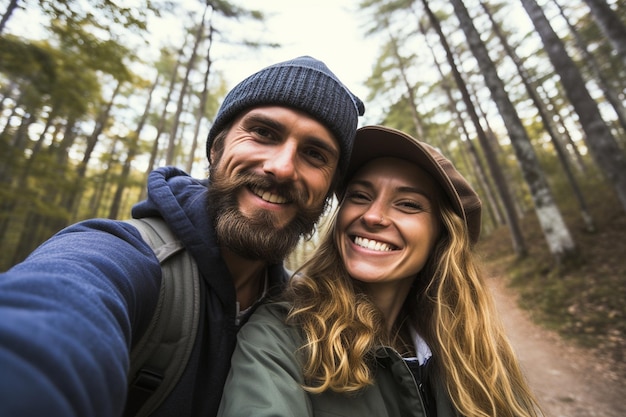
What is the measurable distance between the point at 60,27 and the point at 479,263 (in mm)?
8463

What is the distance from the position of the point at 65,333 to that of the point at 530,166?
977cm

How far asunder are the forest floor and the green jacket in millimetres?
1752

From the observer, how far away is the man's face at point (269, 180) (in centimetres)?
168

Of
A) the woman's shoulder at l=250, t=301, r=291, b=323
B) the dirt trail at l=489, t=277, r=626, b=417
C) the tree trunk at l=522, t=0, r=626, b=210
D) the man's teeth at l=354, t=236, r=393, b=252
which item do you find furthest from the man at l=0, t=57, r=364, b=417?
the tree trunk at l=522, t=0, r=626, b=210

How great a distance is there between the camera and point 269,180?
175cm

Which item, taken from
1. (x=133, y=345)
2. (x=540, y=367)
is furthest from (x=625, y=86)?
(x=133, y=345)

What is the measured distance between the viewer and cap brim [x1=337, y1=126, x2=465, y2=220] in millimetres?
1990

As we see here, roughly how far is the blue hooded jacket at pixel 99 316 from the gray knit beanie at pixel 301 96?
2.37 feet

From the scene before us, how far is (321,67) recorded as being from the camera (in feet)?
7.48

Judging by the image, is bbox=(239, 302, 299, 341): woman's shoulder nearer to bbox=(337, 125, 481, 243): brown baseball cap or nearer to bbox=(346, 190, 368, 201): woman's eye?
bbox=(346, 190, 368, 201): woman's eye

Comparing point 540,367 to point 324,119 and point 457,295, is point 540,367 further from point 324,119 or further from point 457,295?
point 324,119

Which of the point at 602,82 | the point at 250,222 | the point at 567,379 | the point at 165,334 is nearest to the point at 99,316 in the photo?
the point at 165,334

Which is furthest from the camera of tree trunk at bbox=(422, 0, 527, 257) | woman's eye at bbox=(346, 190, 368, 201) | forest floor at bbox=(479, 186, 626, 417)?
tree trunk at bbox=(422, 0, 527, 257)

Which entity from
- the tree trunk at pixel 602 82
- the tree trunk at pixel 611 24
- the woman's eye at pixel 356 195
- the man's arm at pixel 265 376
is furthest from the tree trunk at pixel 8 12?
the tree trunk at pixel 602 82
